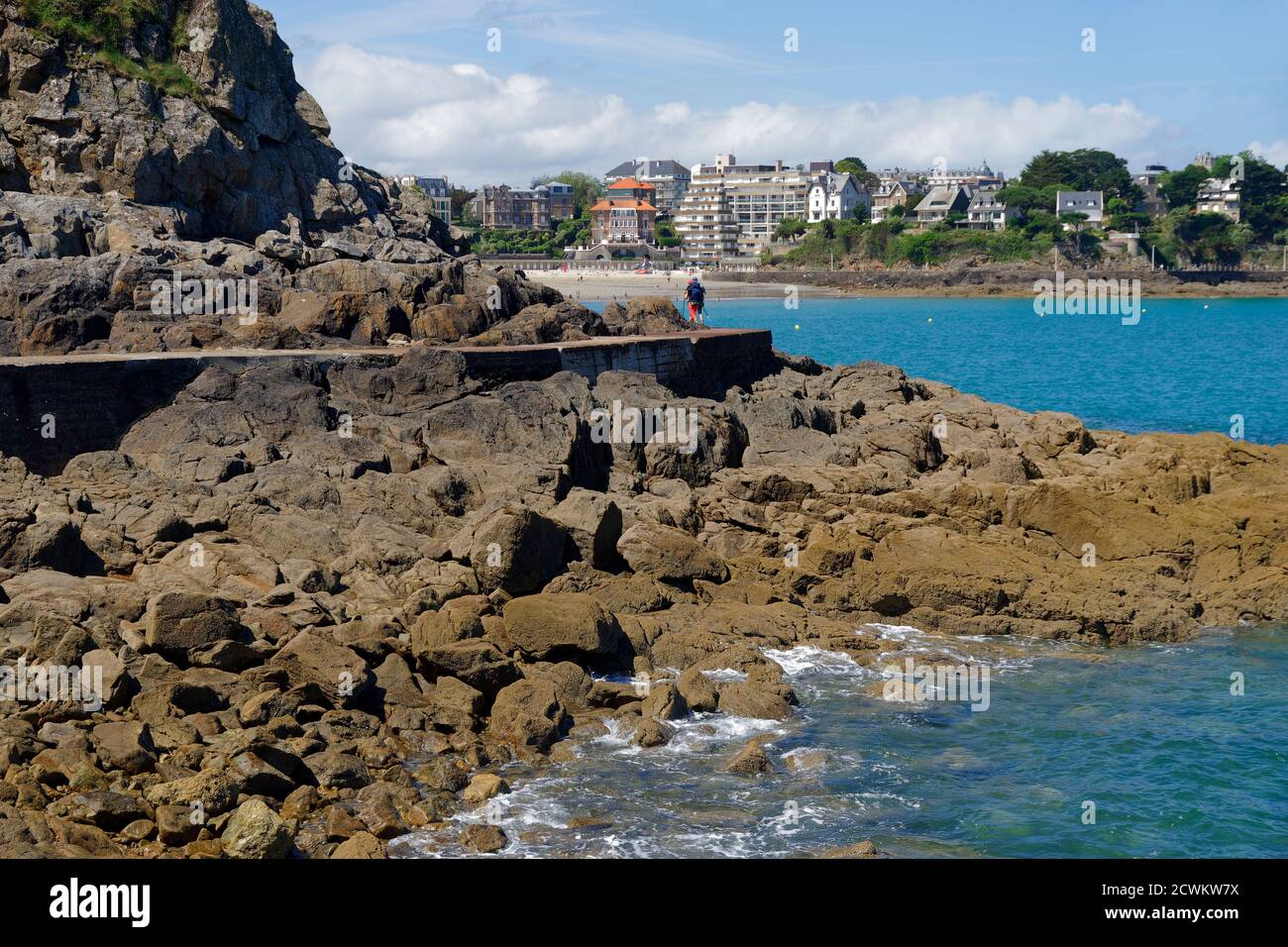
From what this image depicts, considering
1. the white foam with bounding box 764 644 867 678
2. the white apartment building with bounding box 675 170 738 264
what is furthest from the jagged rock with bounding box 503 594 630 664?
the white apartment building with bounding box 675 170 738 264

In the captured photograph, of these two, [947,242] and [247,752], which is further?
[947,242]

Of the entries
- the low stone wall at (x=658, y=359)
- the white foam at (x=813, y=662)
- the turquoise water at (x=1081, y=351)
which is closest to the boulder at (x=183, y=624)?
the white foam at (x=813, y=662)

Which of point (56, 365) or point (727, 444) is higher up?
point (56, 365)

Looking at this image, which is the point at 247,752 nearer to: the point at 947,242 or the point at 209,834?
the point at 209,834

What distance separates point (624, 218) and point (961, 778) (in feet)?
508

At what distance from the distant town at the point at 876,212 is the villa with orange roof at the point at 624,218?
0.17 metres

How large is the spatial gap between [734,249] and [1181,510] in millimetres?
151968

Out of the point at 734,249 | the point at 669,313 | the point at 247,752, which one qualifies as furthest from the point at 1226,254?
the point at 247,752

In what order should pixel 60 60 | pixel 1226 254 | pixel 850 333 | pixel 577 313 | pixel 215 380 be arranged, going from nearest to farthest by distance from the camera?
pixel 215 380 → pixel 577 313 → pixel 60 60 → pixel 850 333 → pixel 1226 254

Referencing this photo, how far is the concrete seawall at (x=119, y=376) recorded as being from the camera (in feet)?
68.2

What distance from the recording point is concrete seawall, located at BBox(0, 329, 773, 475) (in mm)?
20797

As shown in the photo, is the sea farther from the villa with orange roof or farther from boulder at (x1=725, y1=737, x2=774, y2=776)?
the villa with orange roof

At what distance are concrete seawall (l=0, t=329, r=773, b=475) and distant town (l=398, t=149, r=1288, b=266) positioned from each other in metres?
96.4

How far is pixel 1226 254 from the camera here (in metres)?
142
